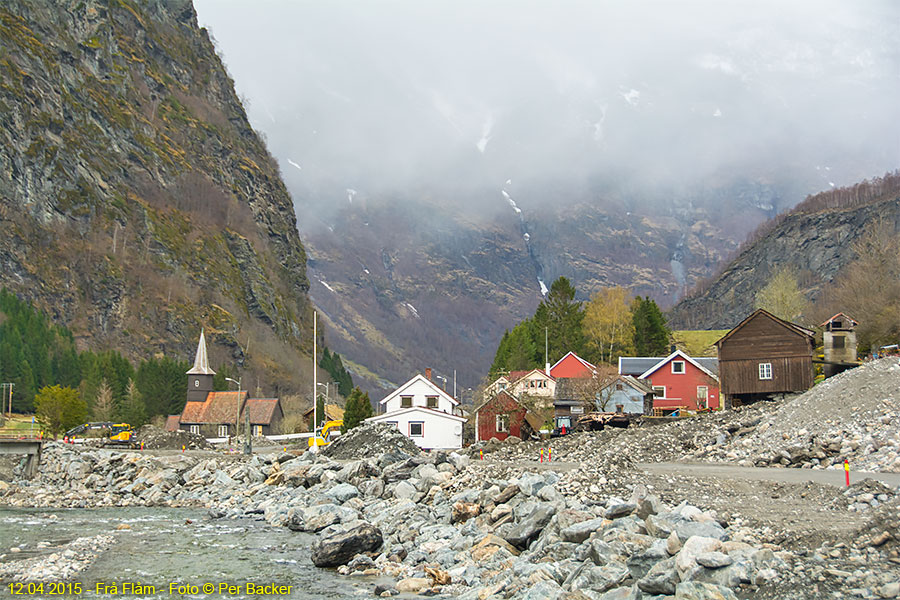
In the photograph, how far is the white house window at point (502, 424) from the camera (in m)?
73.4

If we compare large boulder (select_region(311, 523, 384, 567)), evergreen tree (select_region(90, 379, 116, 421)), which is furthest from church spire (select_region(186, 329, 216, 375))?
large boulder (select_region(311, 523, 384, 567))

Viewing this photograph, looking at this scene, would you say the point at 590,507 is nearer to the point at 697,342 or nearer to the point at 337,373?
the point at 697,342

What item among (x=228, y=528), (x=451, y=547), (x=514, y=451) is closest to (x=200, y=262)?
(x=514, y=451)

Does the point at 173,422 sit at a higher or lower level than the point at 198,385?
lower

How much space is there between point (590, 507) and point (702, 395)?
5616 centimetres

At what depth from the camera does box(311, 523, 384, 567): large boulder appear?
25.5m

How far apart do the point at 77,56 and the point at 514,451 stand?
146230 millimetres

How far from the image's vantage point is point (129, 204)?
156 metres

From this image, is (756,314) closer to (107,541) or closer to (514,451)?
(514,451)

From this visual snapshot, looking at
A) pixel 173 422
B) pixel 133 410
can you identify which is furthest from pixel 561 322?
pixel 133 410

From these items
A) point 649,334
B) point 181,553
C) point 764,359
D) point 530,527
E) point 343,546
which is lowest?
point 181,553

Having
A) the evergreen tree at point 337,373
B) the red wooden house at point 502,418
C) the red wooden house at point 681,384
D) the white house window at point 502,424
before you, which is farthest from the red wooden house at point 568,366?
the evergreen tree at point 337,373

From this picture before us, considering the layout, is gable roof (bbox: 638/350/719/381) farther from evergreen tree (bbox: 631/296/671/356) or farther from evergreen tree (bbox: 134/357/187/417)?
evergreen tree (bbox: 134/357/187/417)

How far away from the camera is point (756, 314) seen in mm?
62406
